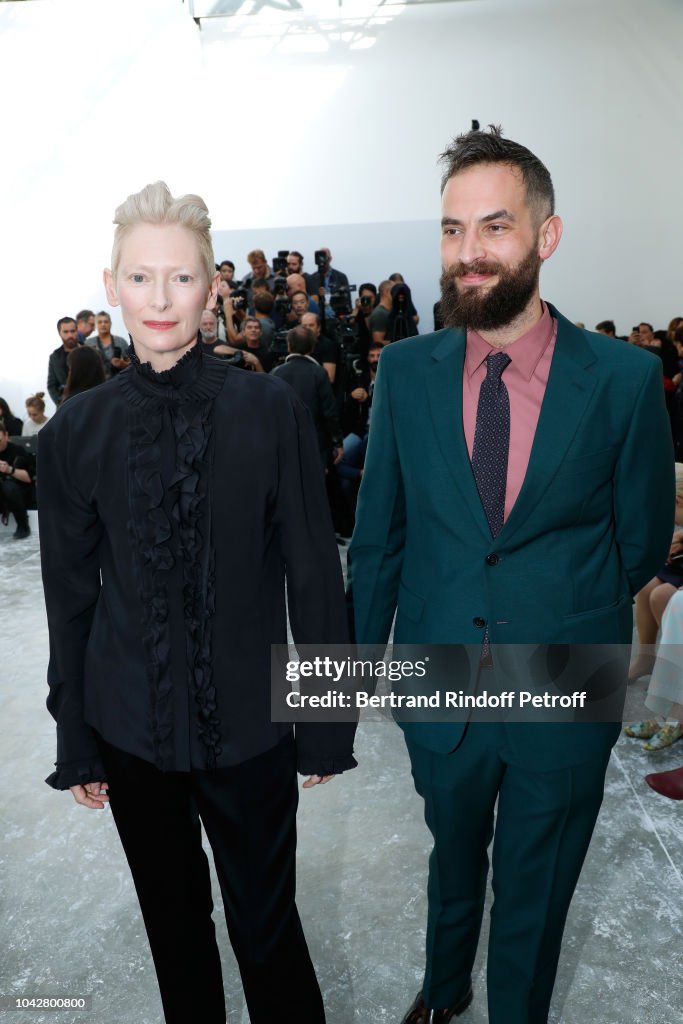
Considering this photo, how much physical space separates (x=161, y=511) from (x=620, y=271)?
11.7 m

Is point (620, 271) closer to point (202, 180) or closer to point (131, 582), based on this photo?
point (202, 180)

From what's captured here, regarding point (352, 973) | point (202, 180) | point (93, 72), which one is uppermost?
point (93, 72)

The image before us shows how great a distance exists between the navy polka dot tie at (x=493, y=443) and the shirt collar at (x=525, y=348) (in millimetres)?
22

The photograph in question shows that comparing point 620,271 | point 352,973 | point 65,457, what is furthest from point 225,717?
point 620,271

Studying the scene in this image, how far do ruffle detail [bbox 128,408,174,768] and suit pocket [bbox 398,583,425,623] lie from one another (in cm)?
50

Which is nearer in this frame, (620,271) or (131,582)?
(131,582)

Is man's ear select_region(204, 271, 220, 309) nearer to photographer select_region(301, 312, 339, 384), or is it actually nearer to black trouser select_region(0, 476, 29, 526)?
photographer select_region(301, 312, 339, 384)

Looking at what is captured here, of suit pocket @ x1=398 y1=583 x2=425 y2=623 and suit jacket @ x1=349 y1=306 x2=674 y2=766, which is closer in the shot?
suit jacket @ x1=349 y1=306 x2=674 y2=766

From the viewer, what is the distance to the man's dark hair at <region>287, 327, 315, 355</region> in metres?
5.23

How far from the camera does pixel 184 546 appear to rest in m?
1.35

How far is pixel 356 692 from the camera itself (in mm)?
1611

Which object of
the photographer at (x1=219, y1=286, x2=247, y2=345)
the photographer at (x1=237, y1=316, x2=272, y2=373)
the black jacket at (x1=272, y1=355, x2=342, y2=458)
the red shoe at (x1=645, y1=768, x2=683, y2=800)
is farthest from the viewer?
the photographer at (x1=219, y1=286, x2=247, y2=345)

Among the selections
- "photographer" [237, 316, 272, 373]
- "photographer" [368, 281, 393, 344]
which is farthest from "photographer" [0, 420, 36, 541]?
"photographer" [368, 281, 393, 344]

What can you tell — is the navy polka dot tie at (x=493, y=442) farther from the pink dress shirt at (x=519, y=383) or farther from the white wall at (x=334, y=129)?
the white wall at (x=334, y=129)
